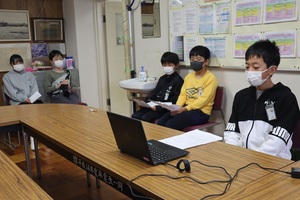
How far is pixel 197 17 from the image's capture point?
3.16m

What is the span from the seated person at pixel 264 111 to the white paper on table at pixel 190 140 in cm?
26

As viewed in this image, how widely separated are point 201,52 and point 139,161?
187 centimetres

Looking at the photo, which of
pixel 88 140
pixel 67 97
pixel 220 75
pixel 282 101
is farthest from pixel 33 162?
pixel 282 101

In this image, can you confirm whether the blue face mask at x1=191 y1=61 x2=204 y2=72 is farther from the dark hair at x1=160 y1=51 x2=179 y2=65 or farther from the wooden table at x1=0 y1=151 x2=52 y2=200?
the wooden table at x1=0 y1=151 x2=52 y2=200

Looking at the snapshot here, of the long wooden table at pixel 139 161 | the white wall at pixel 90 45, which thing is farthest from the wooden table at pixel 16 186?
the white wall at pixel 90 45

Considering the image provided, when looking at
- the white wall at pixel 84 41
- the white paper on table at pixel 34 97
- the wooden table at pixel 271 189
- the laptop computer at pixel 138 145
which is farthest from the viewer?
the white wall at pixel 84 41

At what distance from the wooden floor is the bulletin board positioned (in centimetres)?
159

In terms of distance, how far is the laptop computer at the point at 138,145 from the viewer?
1.29 metres

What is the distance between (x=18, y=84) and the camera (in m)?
3.93

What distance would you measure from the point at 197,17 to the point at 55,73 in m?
2.06

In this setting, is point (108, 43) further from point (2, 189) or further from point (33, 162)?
point (2, 189)

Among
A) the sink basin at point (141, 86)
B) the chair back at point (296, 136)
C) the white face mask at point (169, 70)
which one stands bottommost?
the chair back at point (296, 136)

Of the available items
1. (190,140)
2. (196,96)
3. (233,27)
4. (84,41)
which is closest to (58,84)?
(84,41)

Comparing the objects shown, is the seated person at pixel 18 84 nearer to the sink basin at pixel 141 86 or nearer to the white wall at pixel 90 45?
the white wall at pixel 90 45
